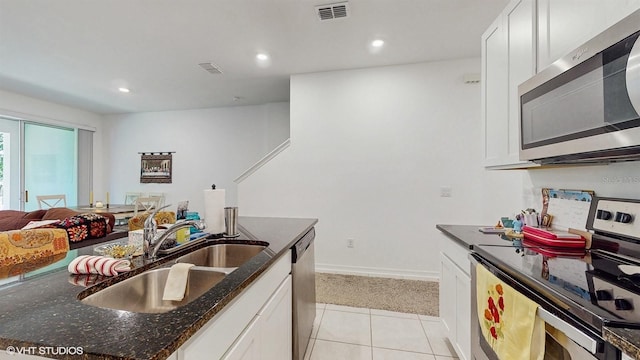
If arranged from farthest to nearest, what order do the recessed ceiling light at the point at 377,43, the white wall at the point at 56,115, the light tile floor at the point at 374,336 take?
the white wall at the point at 56,115
the recessed ceiling light at the point at 377,43
the light tile floor at the point at 374,336

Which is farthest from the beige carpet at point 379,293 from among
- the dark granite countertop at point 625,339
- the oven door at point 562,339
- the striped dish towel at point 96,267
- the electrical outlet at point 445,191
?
the striped dish towel at point 96,267

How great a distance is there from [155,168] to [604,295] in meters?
6.44

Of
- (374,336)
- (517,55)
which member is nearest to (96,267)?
(374,336)

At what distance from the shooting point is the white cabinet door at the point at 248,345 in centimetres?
85

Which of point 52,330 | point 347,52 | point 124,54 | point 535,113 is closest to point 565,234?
point 535,113

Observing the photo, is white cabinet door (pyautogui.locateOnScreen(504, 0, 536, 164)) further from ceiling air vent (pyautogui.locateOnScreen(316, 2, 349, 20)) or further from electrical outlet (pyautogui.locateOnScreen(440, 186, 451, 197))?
electrical outlet (pyautogui.locateOnScreen(440, 186, 451, 197))

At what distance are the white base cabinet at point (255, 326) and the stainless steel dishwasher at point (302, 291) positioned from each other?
54 mm

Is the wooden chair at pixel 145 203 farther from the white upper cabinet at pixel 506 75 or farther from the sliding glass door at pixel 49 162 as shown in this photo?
the white upper cabinet at pixel 506 75

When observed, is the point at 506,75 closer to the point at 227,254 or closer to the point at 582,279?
the point at 582,279

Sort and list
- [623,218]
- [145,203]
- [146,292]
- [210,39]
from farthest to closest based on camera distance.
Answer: [145,203], [210,39], [623,218], [146,292]

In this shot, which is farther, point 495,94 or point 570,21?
point 495,94

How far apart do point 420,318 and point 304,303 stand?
1.22 m

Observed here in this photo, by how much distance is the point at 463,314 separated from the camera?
5.05 feet

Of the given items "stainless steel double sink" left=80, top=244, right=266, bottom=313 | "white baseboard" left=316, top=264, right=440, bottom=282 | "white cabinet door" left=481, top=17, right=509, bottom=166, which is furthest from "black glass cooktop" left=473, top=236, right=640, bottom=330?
"white baseboard" left=316, top=264, right=440, bottom=282
